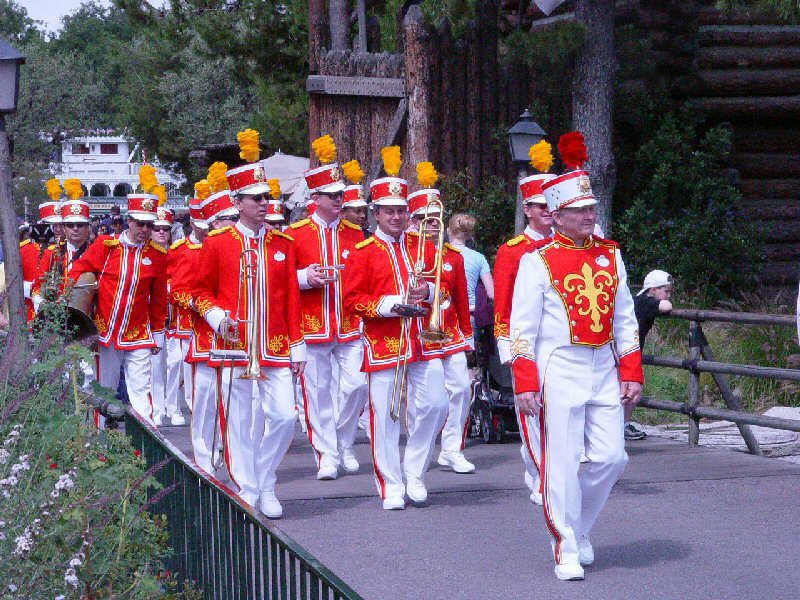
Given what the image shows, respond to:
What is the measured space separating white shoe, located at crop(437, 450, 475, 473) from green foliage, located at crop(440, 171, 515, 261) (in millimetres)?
6223

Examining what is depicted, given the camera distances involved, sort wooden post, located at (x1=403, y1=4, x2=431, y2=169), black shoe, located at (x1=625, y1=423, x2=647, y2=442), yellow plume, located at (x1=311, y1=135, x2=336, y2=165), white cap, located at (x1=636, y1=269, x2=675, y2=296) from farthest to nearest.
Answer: wooden post, located at (x1=403, y1=4, x2=431, y2=169) → black shoe, located at (x1=625, y1=423, x2=647, y2=442) → yellow plume, located at (x1=311, y1=135, x2=336, y2=165) → white cap, located at (x1=636, y1=269, x2=675, y2=296)

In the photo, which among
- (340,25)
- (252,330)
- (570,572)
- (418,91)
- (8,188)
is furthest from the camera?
(340,25)

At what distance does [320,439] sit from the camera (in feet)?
35.2

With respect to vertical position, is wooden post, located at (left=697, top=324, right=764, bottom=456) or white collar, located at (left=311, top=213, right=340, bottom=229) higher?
white collar, located at (left=311, top=213, right=340, bottom=229)

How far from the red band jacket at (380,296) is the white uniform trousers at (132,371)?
3.08m

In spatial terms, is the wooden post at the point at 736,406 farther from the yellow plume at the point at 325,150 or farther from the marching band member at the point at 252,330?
the marching band member at the point at 252,330

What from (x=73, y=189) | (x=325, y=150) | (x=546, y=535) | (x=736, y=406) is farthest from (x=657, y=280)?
(x=73, y=189)

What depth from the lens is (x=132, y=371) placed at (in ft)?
39.1

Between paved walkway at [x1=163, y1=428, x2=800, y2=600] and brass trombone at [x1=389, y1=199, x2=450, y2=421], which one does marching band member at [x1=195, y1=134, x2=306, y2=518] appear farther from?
brass trombone at [x1=389, y1=199, x2=450, y2=421]

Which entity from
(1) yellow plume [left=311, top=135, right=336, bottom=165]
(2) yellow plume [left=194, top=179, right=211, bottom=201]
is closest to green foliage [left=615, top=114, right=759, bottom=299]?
(2) yellow plume [left=194, top=179, right=211, bottom=201]

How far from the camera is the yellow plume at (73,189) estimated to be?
39.5 ft

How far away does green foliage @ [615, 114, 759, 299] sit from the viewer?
667 inches

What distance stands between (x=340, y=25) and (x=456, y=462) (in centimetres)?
1271

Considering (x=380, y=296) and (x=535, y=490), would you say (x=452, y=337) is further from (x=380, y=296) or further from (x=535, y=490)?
(x=535, y=490)
